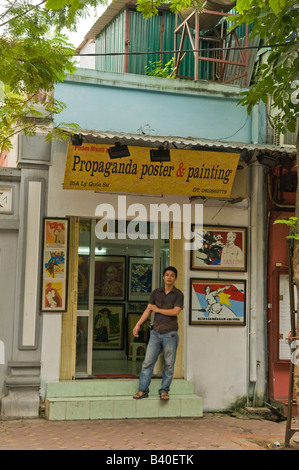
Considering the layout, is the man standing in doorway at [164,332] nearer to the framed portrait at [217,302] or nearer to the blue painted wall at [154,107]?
the framed portrait at [217,302]

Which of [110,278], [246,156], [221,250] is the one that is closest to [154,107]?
[246,156]

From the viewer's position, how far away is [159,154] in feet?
30.7

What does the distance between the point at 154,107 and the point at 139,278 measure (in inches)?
159

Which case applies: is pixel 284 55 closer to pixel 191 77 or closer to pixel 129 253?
pixel 191 77

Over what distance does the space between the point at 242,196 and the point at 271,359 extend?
2.58 meters

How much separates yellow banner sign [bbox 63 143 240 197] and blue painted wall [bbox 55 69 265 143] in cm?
95

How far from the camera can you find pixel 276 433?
891cm

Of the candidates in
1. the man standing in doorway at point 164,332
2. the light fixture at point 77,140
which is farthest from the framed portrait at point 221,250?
the light fixture at point 77,140

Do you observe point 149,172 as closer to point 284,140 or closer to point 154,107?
point 154,107

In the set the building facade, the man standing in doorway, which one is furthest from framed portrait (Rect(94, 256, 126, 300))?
the man standing in doorway

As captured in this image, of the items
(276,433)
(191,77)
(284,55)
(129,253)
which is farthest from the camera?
(129,253)

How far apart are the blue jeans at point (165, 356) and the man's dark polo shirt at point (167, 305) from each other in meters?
0.09

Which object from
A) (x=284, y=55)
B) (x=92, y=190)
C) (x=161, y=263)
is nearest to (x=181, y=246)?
(x=161, y=263)

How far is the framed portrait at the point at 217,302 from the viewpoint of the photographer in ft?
33.5
